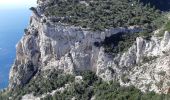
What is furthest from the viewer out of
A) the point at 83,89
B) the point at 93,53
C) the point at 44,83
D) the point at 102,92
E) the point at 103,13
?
the point at 103,13

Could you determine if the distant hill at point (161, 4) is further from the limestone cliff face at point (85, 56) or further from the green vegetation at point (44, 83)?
the green vegetation at point (44, 83)

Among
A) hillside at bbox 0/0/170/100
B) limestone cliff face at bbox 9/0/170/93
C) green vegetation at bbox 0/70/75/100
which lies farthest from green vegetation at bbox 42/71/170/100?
green vegetation at bbox 0/70/75/100

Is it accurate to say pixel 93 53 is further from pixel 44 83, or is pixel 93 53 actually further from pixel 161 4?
pixel 161 4

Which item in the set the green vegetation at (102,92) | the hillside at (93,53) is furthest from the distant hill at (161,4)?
the green vegetation at (102,92)

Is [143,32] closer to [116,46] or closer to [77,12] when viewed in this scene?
[116,46]

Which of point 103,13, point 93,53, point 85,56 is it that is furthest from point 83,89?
point 103,13

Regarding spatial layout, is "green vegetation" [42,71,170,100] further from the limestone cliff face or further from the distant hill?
the distant hill
